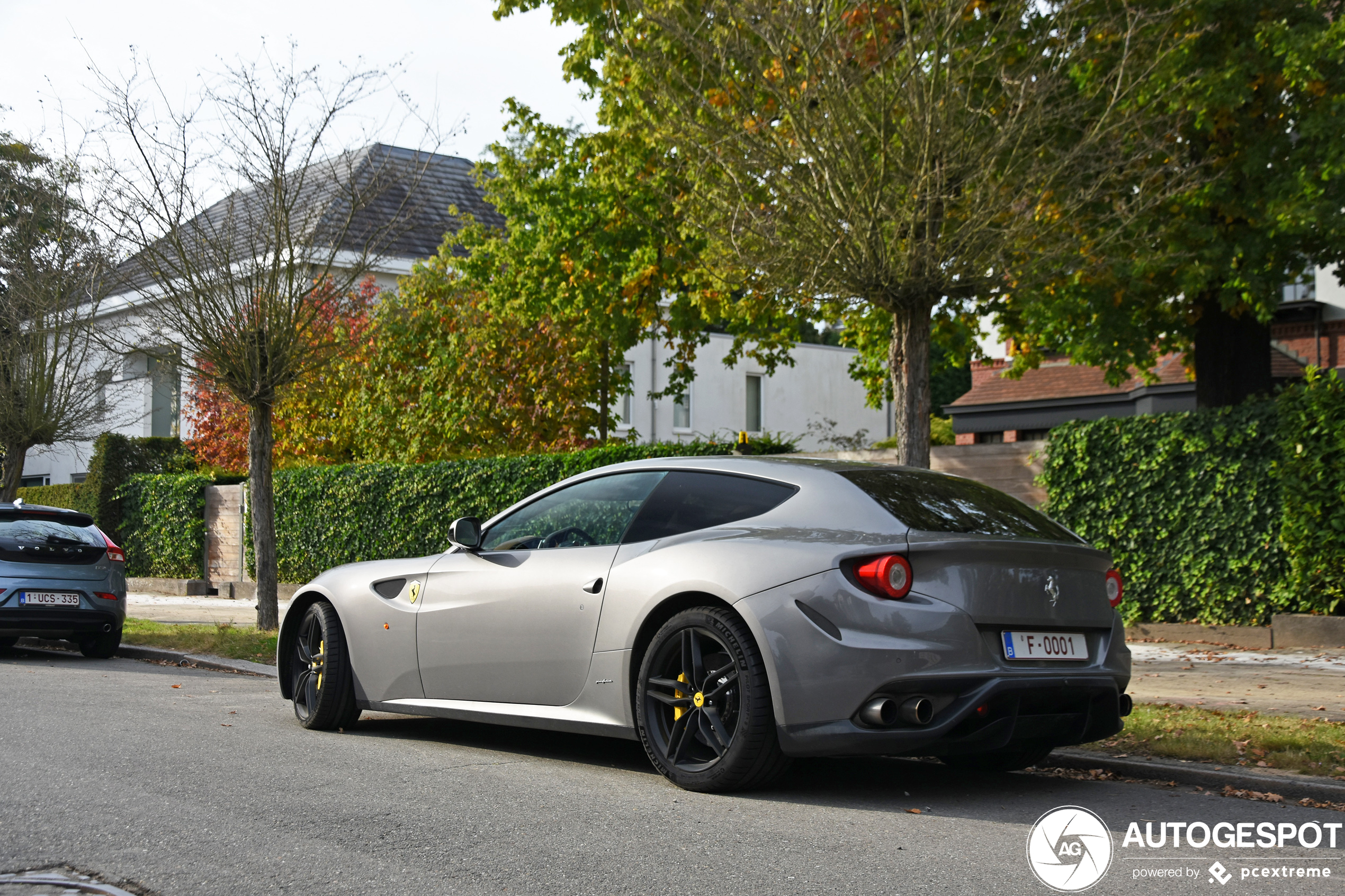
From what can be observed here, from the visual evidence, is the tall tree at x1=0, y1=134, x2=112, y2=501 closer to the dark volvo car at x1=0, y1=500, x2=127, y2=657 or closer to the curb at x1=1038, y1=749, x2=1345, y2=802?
the dark volvo car at x1=0, y1=500, x2=127, y2=657

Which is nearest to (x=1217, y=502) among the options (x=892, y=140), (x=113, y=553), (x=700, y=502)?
(x=892, y=140)

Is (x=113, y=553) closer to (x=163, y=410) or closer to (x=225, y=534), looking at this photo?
(x=225, y=534)

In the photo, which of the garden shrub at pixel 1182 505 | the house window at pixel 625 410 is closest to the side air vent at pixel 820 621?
the garden shrub at pixel 1182 505

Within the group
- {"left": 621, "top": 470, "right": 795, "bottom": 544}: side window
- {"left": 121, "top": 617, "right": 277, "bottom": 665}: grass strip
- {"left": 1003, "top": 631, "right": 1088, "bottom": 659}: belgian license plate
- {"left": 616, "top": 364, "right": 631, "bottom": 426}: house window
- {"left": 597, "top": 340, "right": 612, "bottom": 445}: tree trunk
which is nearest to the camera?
{"left": 1003, "top": 631, "right": 1088, "bottom": 659}: belgian license plate

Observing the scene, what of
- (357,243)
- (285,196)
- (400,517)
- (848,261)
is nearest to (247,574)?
(400,517)

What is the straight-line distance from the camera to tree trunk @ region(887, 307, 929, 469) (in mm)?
11039

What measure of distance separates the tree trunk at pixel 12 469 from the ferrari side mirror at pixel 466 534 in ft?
60.4

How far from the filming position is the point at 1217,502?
11961mm

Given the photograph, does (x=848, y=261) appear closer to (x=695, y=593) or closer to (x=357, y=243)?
(x=695, y=593)

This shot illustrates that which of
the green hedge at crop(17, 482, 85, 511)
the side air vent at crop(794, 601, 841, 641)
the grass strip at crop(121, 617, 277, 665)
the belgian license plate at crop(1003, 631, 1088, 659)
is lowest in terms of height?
the grass strip at crop(121, 617, 277, 665)

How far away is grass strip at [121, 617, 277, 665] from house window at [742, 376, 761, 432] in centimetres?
2947

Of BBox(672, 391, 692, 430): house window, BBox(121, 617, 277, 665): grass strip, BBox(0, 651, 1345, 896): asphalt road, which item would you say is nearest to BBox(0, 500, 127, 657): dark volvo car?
BBox(121, 617, 277, 665): grass strip

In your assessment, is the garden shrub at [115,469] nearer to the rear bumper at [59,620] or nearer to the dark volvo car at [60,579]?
the dark volvo car at [60,579]

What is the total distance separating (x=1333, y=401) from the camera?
11.2 meters
